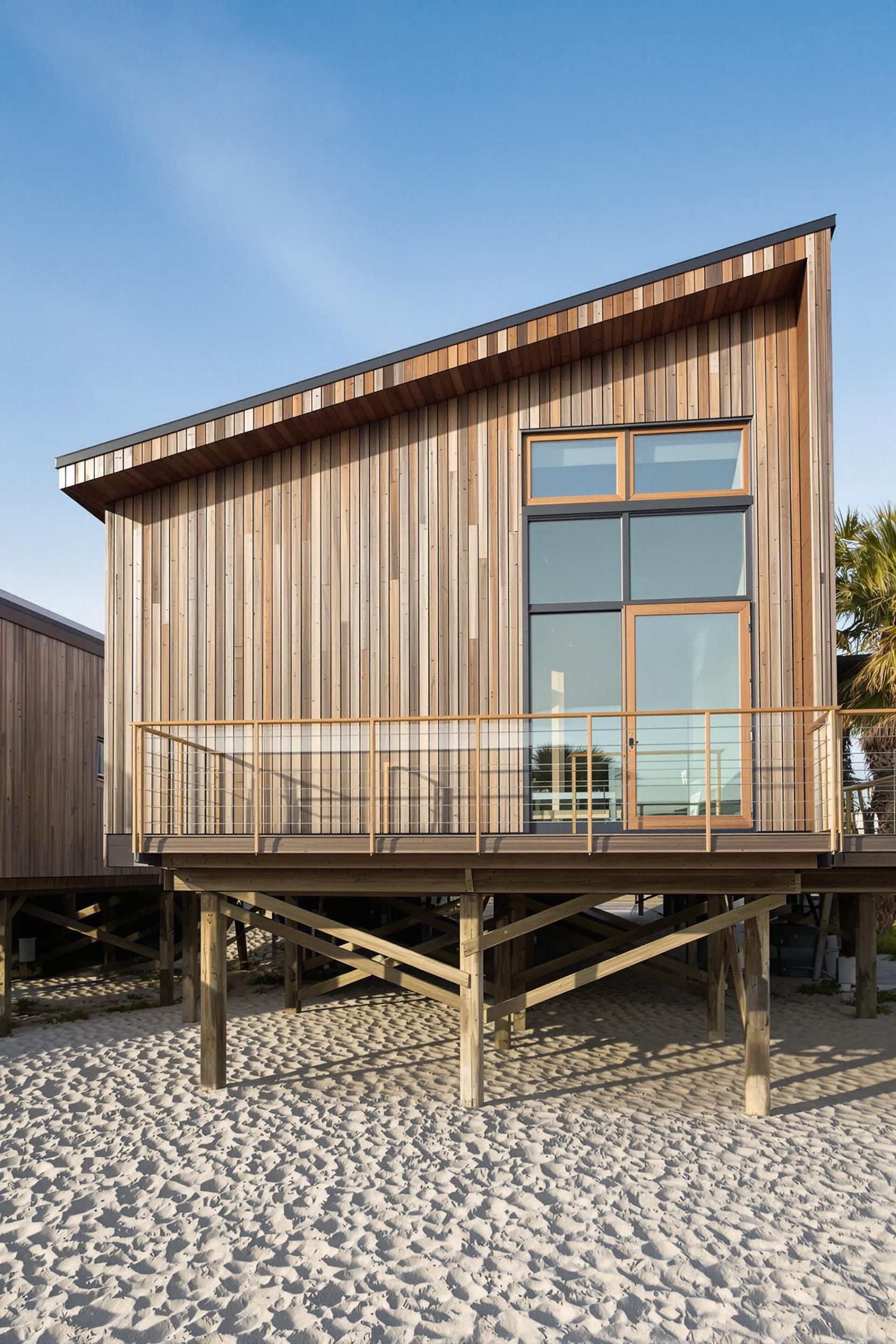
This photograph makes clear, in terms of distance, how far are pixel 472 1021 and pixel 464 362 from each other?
567cm

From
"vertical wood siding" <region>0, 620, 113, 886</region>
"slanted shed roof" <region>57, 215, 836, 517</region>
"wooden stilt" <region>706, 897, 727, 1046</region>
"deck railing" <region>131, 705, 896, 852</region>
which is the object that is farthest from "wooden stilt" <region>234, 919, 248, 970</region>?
"slanted shed roof" <region>57, 215, 836, 517</region>

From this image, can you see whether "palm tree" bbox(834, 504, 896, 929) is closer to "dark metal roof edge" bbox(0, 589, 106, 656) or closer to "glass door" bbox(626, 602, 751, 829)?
"glass door" bbox(626, 602, 751, 829)

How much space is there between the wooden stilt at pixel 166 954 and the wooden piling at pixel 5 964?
1.78 meters

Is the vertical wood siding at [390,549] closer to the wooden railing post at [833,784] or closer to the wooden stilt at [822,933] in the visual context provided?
the wooden railing post at [833,784]

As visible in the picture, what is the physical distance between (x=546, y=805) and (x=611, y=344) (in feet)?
14.2

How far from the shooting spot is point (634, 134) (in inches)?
507

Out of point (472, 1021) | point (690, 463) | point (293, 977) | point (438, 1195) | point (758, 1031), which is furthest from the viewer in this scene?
point (293, 977)

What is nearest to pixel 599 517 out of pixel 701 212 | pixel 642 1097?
pixel 642 1097

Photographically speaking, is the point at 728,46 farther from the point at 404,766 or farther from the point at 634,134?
the point at 404,766

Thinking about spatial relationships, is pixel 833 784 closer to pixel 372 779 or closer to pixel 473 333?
pixel 372 779

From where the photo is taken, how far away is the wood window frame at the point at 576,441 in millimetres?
9016

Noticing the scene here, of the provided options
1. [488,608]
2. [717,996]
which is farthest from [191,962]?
[717,996]

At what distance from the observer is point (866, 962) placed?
474 inches

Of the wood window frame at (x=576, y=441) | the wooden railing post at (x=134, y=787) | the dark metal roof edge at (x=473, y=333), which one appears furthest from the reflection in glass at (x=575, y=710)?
the wooden railing post at (x=134, y=787)
